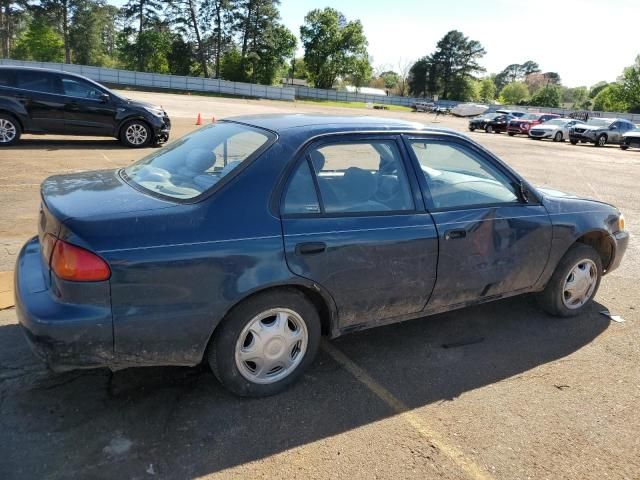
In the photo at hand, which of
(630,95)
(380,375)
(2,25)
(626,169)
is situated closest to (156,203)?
(380,375)

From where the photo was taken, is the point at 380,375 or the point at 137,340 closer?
the point at 137,340

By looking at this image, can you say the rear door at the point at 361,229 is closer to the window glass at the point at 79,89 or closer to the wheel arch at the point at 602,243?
the wheel arch at the point at 602,243

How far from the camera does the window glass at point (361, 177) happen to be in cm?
Answer: 308

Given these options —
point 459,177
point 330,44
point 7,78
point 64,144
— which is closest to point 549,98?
point 330,44

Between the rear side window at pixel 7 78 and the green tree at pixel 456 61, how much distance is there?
99.4 metres

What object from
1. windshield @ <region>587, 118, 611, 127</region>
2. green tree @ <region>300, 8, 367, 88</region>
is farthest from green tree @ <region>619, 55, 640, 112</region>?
windshield @ <region>587, 118, 611, 127</region>

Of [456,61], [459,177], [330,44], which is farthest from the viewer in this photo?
[456,61]

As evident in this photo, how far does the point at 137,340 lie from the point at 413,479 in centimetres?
152

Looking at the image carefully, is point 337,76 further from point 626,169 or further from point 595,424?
point 595,424

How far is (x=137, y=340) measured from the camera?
2.53m

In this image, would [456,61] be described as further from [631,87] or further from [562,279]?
[562,279]

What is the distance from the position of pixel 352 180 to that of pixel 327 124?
0.40 meters

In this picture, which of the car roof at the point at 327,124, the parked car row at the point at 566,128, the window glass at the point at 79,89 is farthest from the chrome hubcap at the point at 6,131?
the parked car row at the point at 566,128

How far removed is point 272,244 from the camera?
273cm
